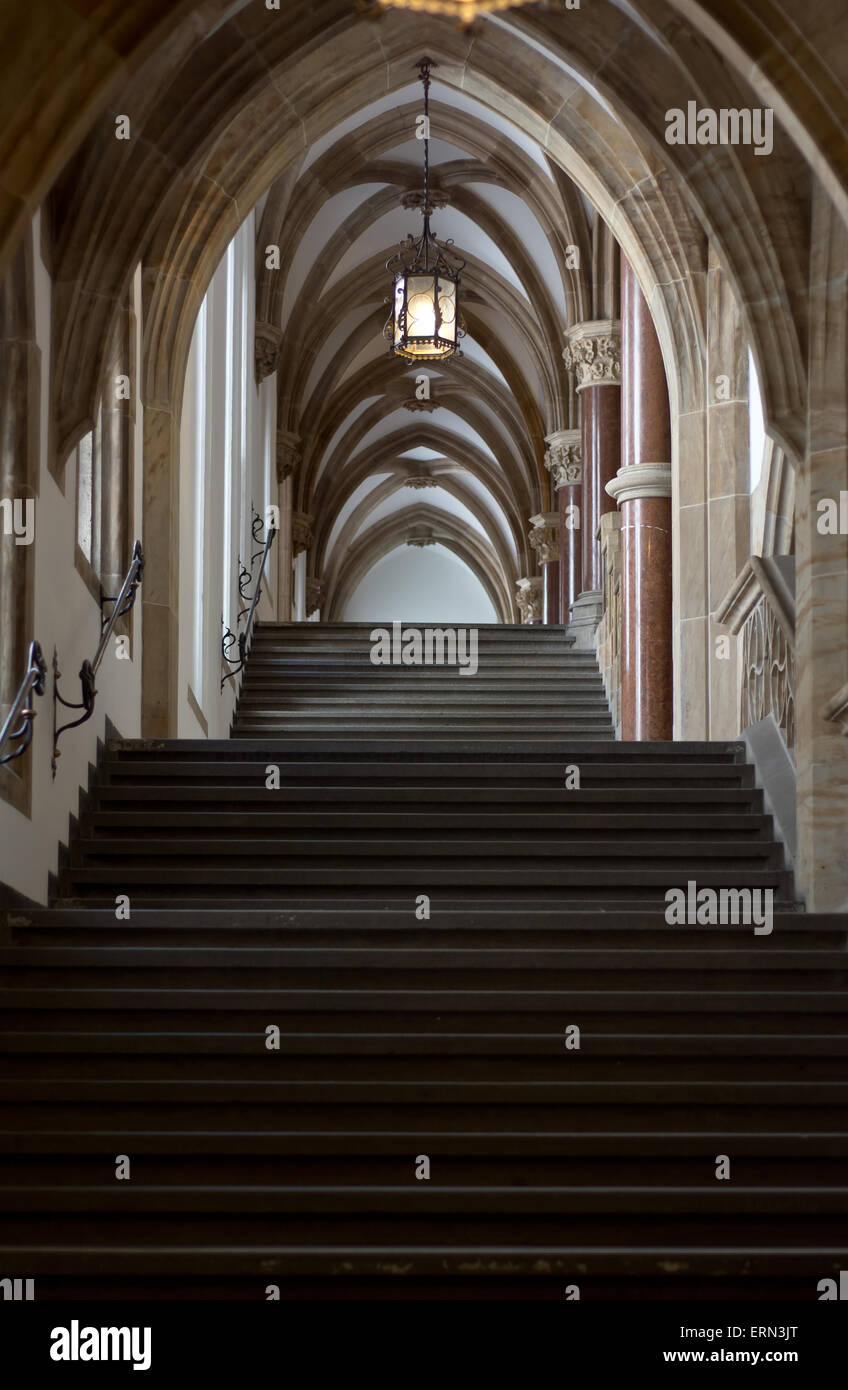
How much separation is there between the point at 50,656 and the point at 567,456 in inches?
477

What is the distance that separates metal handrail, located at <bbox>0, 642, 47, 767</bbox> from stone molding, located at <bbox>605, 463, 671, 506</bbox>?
6004mm

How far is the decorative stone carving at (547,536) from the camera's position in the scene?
21266 mm

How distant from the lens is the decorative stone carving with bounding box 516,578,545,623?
79.2 ft

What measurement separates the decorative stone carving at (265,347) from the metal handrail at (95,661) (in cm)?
740

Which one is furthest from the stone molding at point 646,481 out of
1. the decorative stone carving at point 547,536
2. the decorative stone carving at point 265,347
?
the decorative stone carving at point 547,536

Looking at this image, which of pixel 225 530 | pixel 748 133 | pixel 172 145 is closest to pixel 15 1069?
pixel 172 145

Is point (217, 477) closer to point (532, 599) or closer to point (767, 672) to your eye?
point (767, 672)

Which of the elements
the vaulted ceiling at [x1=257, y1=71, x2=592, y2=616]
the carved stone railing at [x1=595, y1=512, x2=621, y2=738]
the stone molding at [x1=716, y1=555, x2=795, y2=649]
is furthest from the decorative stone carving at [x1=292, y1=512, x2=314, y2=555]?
the stone molding at [x1=716, y1=555, x2=795, y2=649]

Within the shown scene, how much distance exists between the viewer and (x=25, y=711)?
635 centimetres

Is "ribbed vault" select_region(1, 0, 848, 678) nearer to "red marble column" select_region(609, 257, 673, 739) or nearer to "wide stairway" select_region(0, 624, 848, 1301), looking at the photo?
"red marble column" select_region(609, 257, 673, 739)

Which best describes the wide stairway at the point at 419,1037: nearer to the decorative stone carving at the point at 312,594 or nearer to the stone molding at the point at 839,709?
the stone molding at the point at 839,709

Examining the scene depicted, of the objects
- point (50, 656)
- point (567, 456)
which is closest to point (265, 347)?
point (567, 456)
